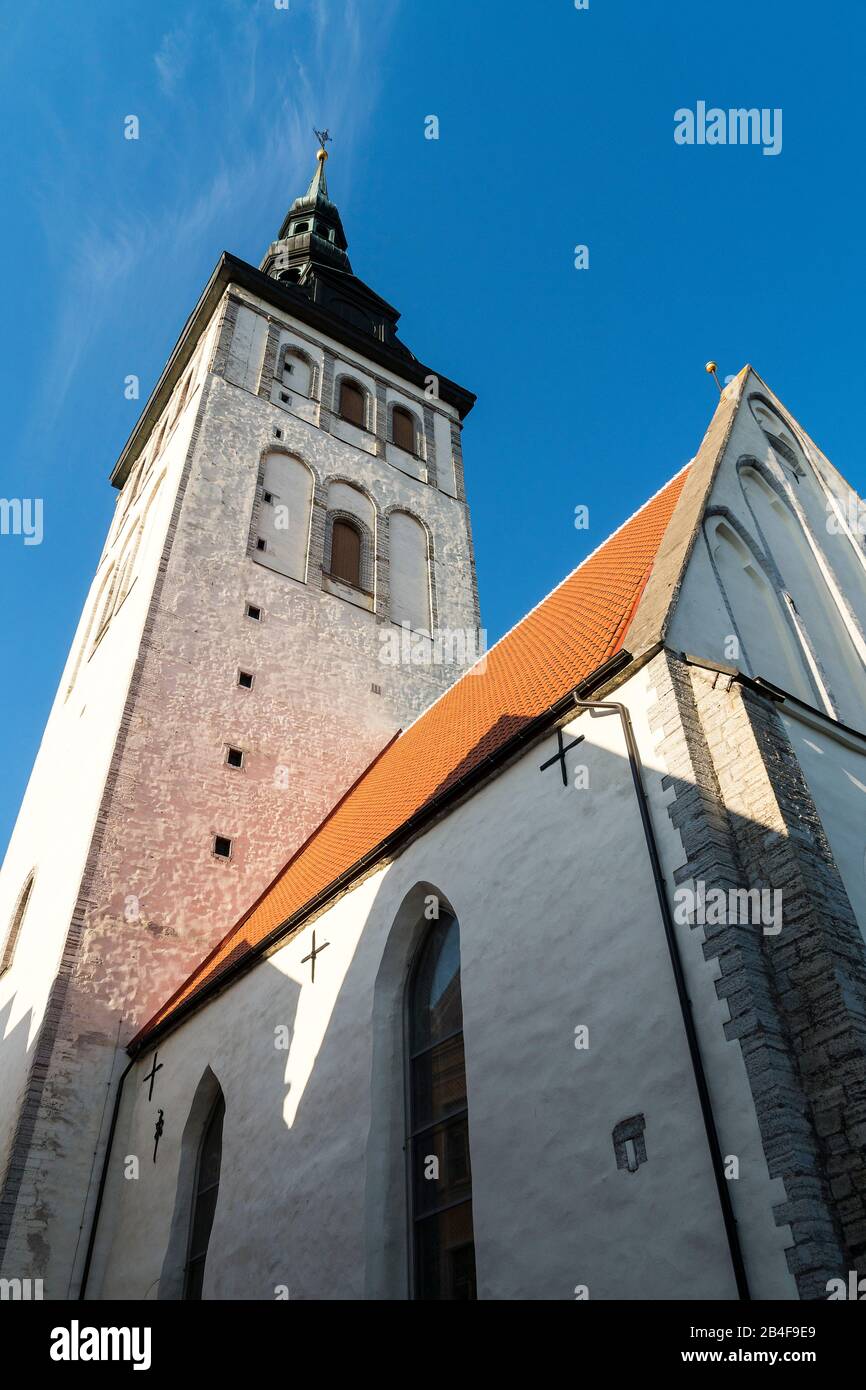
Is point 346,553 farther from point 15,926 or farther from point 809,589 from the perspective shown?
point 809,589

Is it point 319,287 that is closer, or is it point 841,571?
point 841,571

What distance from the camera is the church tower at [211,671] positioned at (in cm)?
1065

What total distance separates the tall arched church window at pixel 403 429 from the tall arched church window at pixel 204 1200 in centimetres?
1470

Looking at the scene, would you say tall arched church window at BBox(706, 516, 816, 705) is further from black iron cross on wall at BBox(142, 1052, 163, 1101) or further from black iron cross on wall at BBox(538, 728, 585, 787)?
black iron cross on wall at BBox(142, 1052, 163, 1101)

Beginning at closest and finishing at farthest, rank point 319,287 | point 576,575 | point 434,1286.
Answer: point 434,1286 < point 576,575 < point 319,287

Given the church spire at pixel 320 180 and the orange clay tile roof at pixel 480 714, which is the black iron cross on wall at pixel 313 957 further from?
the church spire at pixel 320 180

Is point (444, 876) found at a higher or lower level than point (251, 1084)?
higher

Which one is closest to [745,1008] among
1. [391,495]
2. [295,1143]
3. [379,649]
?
[295,1143]

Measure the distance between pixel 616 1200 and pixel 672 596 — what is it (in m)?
3.98

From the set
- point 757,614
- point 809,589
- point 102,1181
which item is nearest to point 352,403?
point 809,589

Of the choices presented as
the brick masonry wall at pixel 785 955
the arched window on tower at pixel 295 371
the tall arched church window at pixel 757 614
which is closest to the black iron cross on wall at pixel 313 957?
the brick masonry wall at pixel 785 955

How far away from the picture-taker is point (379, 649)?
54.4ft
